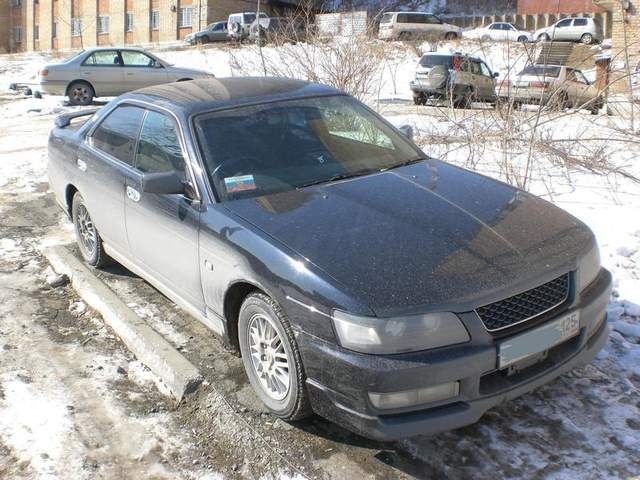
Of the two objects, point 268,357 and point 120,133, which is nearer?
point 268,357

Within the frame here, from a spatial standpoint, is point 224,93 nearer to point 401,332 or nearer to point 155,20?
point 401,332

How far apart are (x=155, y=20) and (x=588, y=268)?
49928 millimetres

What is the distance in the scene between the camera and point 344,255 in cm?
302

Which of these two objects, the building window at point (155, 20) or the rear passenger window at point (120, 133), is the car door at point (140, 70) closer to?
the rear passenger window at point (120, 133)

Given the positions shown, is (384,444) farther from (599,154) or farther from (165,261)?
(599,154)

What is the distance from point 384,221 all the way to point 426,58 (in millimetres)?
17925

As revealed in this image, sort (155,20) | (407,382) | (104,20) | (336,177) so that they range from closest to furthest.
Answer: (407,382) < (336,177) < (155,20) < (104,20)

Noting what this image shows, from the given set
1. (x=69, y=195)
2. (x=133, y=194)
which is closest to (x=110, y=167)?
(x=133, y=194)

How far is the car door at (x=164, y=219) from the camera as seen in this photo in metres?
3.77

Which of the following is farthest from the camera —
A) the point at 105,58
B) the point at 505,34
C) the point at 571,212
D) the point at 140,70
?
the point at 140,70

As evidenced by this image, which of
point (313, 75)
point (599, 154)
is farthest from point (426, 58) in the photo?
point (599, 154)

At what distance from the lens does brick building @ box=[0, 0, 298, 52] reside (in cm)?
4731

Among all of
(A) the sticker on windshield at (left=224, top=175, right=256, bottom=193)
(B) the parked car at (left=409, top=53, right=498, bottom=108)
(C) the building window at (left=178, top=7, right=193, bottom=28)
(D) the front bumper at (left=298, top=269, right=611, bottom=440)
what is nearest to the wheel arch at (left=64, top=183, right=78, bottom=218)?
(A) the sticker on windshield at (left=224, top=175, right=256, bottom=193)

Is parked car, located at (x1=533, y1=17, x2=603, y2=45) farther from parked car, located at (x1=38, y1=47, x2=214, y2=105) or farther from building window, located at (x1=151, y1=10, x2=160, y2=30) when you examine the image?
building window, located at (x1=151, y1=10, x2=160, y2=30)
